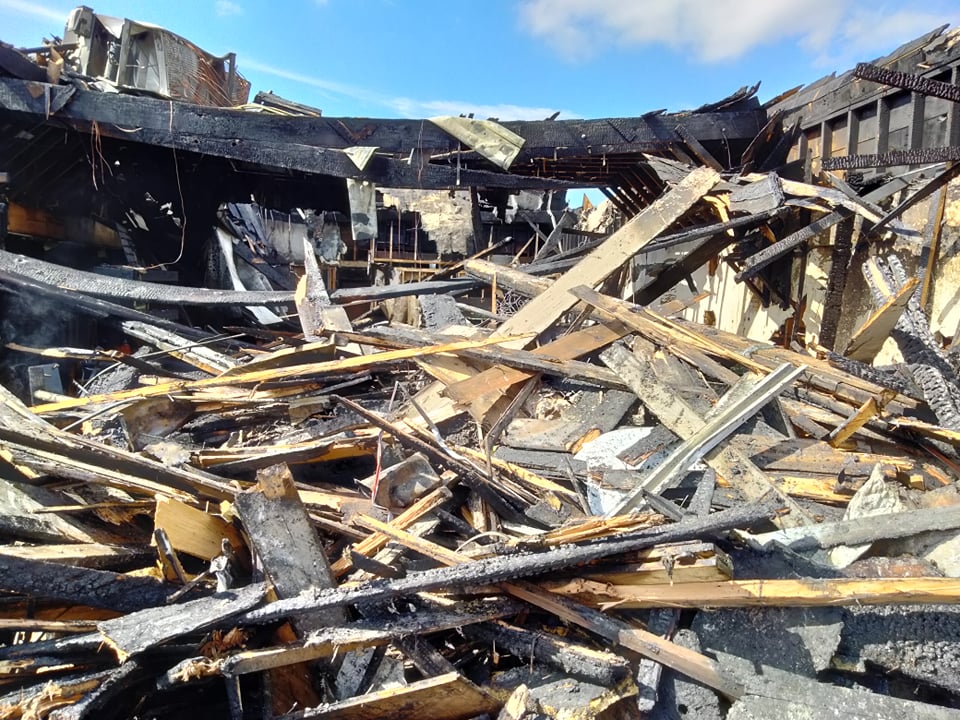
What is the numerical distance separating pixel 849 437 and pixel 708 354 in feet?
3.45

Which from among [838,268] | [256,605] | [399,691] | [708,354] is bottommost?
[399,691]

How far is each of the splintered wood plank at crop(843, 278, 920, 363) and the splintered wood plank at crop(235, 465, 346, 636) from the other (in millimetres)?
4211

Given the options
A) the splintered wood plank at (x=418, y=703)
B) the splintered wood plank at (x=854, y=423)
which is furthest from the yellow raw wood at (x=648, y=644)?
the splintered wood plank at (x=854, y=423)

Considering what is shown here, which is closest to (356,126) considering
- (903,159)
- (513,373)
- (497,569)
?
(513,373)

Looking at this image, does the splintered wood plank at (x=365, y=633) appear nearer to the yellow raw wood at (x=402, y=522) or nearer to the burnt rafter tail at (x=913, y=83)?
the yellow raw wood at (x=402, y=522)

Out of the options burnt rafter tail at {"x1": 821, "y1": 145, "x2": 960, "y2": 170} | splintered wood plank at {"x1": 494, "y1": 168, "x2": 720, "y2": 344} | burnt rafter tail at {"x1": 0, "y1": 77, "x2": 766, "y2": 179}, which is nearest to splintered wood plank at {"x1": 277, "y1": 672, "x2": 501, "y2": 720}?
splintered wood plank at {"x1": 494, "y1": 168, "x2": 720, "y2": 344}

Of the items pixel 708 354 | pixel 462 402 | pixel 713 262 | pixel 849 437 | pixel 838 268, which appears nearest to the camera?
pixel 849 437

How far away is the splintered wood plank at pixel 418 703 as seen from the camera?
2172mm

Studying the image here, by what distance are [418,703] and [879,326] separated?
13.8 ft

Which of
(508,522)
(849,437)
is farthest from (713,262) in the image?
(508,522)

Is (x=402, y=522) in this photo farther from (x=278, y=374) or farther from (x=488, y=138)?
(x=488, y=138)

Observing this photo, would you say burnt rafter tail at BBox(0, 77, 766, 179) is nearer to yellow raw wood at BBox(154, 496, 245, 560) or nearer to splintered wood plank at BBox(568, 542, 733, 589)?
yellow raw wood at BBox(154, 496, 245, 560)

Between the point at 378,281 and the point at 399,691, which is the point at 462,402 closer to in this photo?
the point at 399,691

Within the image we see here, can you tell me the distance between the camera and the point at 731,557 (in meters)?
2.53
